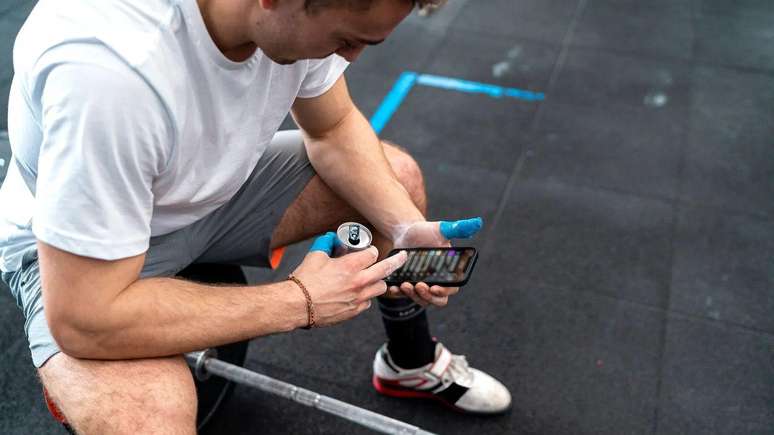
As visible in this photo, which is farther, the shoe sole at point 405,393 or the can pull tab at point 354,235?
the shoe sole at point 405,393

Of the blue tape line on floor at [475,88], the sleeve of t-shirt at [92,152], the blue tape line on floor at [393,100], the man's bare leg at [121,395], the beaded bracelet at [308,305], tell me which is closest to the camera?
the sleeve of t-shirt at [92,152]

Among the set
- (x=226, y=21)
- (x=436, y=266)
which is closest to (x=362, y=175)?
(x=436, y=266)

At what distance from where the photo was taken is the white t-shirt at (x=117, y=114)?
1.00 metres

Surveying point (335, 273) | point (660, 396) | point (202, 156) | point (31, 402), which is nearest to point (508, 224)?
point (660, 396)

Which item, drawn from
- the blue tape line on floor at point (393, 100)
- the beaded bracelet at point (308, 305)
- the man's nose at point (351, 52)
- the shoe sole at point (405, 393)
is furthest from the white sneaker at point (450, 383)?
the blue tape line on floor at point (393, 100)

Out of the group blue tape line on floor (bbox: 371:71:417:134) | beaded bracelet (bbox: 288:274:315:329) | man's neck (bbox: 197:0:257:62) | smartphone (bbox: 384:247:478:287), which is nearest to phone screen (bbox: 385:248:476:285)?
smartphone (bbox: 384:247:478:287)

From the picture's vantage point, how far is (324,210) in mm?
1687

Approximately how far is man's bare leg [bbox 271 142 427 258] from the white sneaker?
1.14ft

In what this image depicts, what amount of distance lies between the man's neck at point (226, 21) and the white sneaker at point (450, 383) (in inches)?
37.8

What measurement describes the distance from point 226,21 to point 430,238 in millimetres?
669

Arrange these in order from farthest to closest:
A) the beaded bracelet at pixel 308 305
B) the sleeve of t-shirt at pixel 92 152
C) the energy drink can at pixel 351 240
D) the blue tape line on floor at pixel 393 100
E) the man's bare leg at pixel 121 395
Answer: the blue tape line on floor at pixel 393 100 → the energy drink can at pixel 351 240 → the beaded bracelet at pixel 308 305 → the man's bare leg at pixel 121 395 → the sleeve of t-shirt at pixel 92 152

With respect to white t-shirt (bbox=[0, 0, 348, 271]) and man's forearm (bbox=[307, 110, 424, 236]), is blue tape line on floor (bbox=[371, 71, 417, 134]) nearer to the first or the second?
man's forearm (bbox=[307, 110, 424, 236])

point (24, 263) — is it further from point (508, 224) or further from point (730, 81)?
point (730, 81)

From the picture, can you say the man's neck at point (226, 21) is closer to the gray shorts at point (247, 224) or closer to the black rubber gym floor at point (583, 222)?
the gray shorts at point (247, 224)
